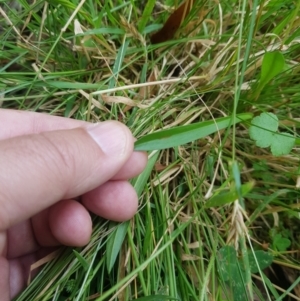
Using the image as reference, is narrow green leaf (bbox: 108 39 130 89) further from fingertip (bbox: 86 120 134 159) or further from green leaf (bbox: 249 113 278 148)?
green leaf (bbox: 249 113 278 148)

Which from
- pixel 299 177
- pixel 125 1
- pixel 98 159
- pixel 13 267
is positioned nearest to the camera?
pixel 98 159

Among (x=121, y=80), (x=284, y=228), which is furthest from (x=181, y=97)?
(x=284, y=228)

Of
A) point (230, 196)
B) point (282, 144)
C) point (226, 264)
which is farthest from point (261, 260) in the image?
point (230, 196)

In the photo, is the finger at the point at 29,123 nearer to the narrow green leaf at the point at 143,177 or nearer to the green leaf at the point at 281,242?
the narrow green leaf at the point at 143,177

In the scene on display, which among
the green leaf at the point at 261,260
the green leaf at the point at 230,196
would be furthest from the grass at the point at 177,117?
the green leaf at the point at 230,196

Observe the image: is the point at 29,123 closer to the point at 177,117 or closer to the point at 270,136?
the point at 177,117

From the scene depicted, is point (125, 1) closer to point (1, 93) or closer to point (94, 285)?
point (1, 93)
